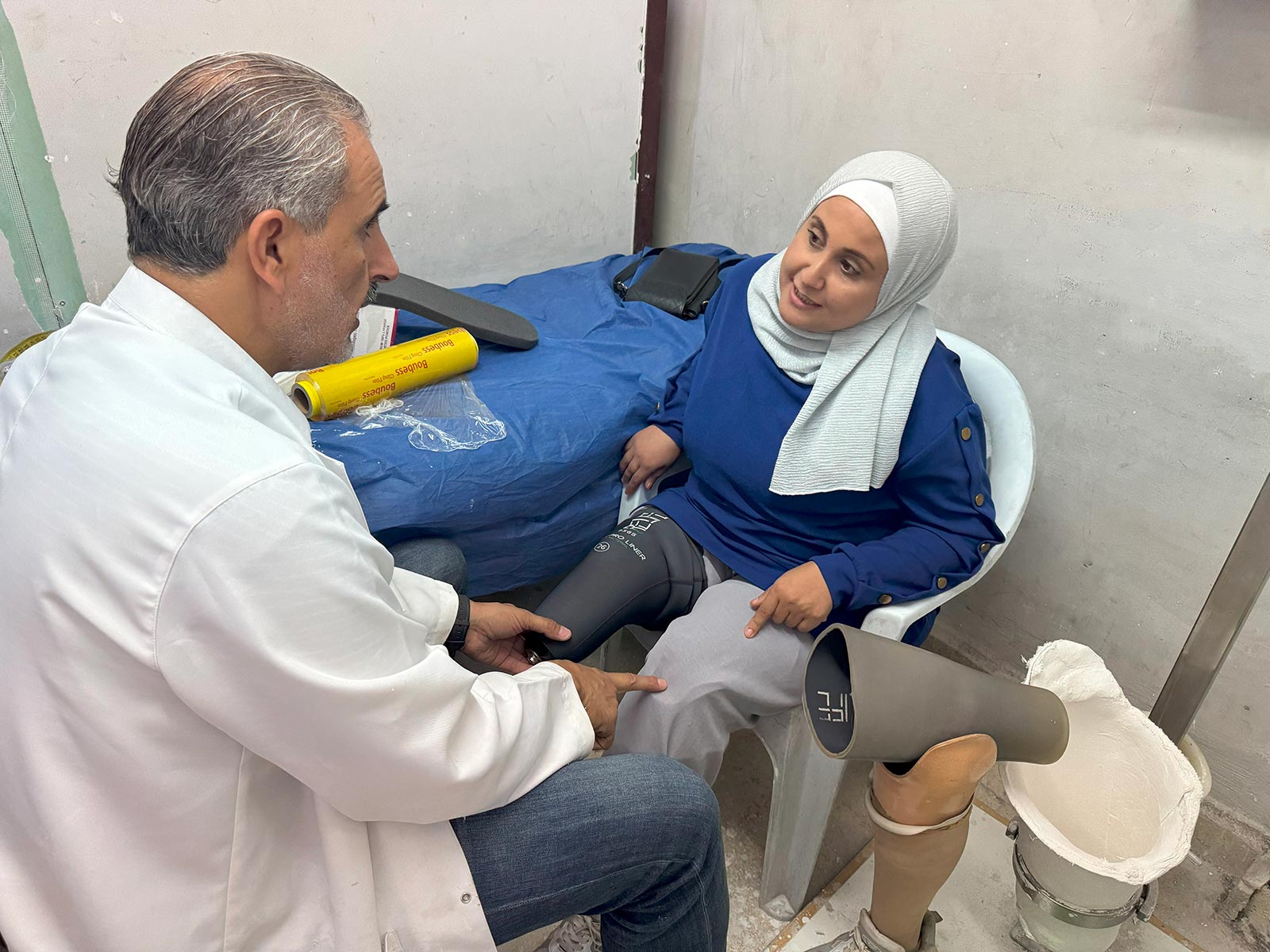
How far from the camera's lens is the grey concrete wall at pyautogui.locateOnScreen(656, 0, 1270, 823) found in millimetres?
1242

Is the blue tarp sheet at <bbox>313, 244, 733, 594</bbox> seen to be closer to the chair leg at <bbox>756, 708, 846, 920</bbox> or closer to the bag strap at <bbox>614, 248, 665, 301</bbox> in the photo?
the bag strap at <bbox>614, 248, 665, 301</bbox>

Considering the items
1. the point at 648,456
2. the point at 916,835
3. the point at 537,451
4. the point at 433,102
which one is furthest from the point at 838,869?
the point at 433,102

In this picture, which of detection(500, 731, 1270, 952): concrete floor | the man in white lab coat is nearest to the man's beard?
the man in white lab coat

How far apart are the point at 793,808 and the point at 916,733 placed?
0.35 metres

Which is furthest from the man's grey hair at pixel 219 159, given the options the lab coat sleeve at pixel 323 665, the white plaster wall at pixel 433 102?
the white plaster wall at pixel 433 102

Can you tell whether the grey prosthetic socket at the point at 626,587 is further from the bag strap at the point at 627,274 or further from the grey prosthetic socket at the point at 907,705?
the bag strap at the point at 627,274

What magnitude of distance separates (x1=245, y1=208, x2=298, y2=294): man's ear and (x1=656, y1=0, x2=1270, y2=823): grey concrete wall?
125 cm

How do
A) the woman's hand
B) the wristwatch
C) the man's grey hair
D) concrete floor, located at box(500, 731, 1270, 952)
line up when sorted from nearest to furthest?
the man's grey hair → the wristwatch → concrete floor, located at box(500, 731, 1270, 952) → the woman's hand

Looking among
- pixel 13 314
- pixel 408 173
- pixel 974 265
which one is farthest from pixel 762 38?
pixel 13 314

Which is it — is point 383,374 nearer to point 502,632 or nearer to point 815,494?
point 502,632

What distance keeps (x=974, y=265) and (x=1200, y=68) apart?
46cm

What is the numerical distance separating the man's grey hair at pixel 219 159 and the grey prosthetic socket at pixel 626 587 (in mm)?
685

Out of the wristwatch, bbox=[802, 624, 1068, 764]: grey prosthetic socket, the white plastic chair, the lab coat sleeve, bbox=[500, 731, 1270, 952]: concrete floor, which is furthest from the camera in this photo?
bbox=[500, 731, 1270, 952]: concrete floor

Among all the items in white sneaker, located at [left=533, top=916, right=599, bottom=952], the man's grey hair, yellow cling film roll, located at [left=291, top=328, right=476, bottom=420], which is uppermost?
the man's grey hair
